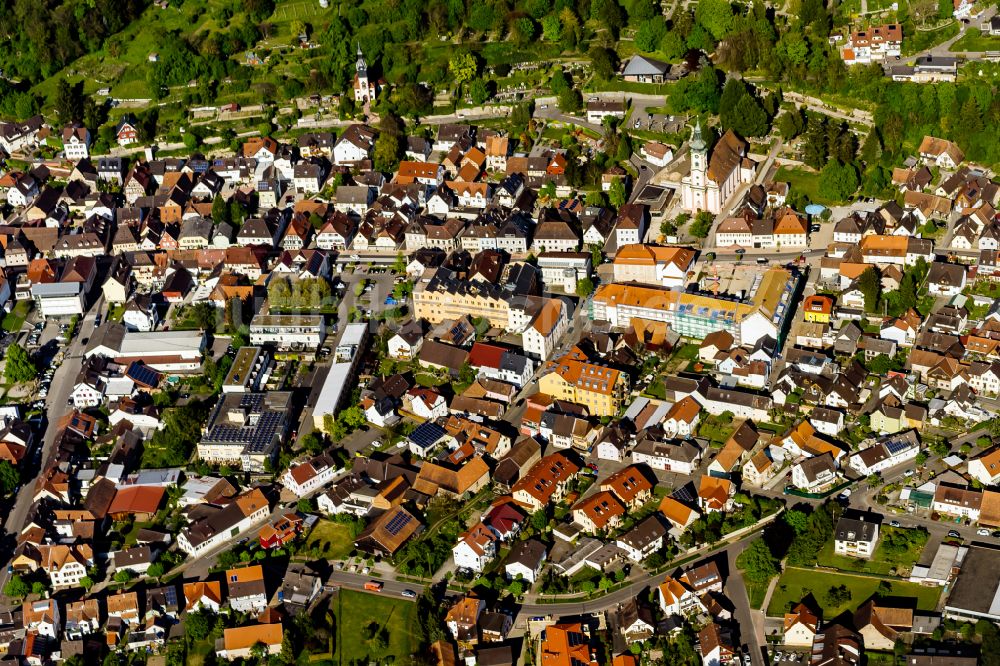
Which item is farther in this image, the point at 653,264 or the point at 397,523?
the point at 653,264

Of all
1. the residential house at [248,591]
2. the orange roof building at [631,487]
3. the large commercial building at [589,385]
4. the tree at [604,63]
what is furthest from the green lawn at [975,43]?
the residential house at [248,591]

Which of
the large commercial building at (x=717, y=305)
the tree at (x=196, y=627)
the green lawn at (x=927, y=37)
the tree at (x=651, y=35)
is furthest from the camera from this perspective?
the tree at (x=651, y=35)

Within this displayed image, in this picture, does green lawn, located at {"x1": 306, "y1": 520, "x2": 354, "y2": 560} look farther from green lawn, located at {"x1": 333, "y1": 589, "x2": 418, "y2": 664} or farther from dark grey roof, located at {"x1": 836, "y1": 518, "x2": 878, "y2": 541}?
dark grey roof, located at {"x1": 836, "y1": 518, "x2": 878, "y2": 541}

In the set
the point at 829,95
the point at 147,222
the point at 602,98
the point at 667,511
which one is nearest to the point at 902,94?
the point at 829,95

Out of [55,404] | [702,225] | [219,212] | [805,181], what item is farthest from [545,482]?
[219,212]

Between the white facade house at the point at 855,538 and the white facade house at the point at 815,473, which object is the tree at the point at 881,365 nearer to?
the white facade house at the point at 815,473

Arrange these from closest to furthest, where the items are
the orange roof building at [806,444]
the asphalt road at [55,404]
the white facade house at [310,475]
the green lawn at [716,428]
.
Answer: the orange roof building at [806,444] < the white facade house at [310,475] < the asphalt road at [55,404] < the green lawn at [716,428]

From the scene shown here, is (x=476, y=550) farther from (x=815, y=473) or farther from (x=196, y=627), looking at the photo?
(x=815, y=473)
